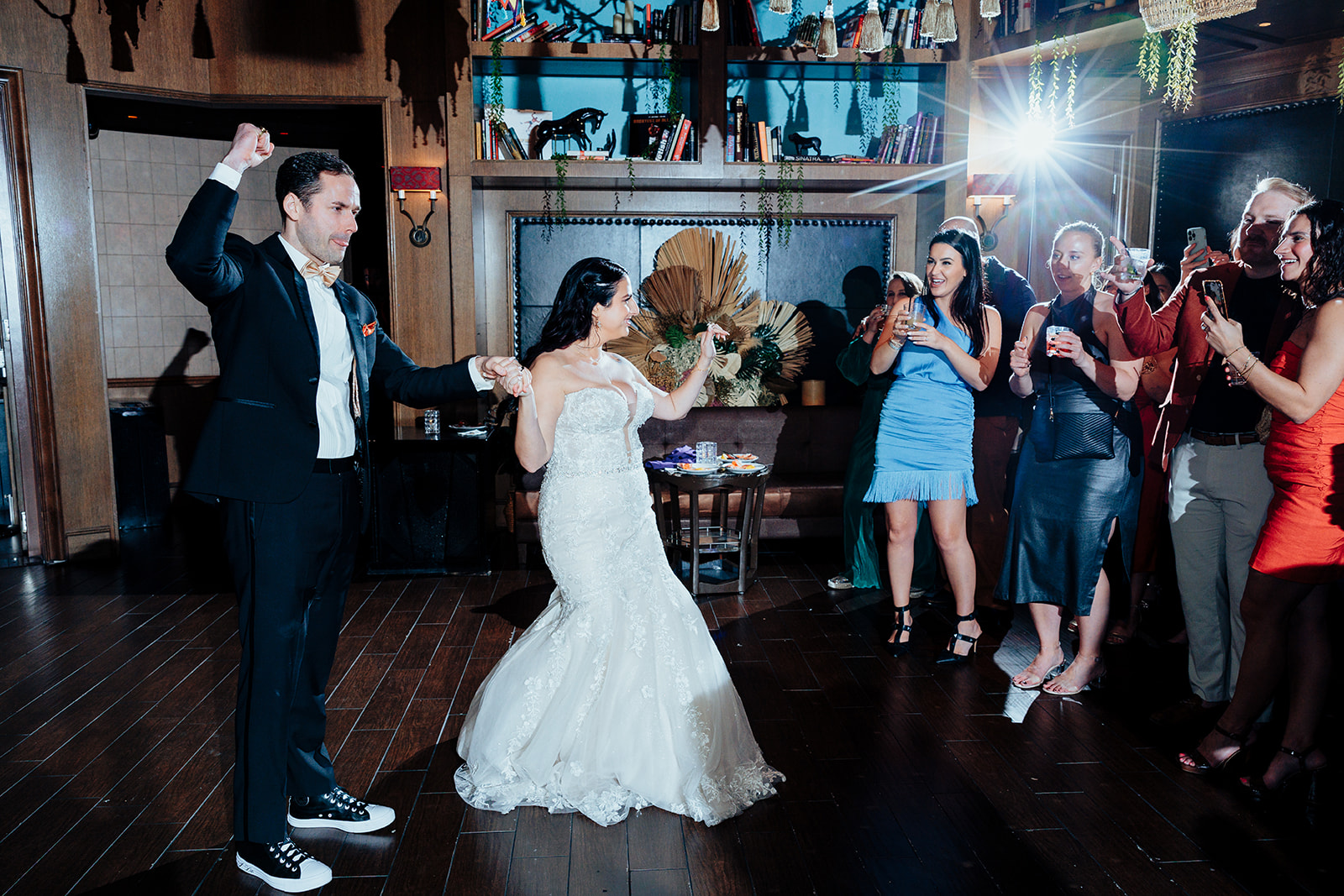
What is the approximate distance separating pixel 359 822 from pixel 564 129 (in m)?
4.85

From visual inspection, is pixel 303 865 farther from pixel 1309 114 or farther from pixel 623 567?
pixel 1309 114

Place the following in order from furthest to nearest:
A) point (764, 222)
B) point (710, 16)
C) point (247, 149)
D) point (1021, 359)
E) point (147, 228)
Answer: point (147, 228)
point (764, 222)
point (710, 16)
point (1021, 359)
point (247, 149)

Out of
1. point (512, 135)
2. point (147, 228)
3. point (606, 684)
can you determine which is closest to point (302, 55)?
point (512, 135)

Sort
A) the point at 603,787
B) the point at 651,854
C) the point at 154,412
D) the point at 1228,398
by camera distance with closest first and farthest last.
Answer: the point at 651,854
the point at 603,787
the point at 1228,398
the point at 154,412

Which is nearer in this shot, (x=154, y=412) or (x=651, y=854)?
(x=651, y=854)

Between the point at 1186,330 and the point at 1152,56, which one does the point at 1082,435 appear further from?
the point at 1152,56

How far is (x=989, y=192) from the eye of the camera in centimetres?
646

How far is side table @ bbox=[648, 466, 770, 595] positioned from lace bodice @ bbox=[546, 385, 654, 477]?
1.97 m

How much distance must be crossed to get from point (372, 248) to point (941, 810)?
6.60 meters

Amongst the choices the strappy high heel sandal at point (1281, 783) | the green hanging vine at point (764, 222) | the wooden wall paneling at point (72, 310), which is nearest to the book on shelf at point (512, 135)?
the green hanging vine at point (764, 222)

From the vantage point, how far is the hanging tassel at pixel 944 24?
19.2 ft

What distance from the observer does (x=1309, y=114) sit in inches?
203

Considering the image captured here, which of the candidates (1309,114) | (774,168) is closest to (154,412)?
(774,168)

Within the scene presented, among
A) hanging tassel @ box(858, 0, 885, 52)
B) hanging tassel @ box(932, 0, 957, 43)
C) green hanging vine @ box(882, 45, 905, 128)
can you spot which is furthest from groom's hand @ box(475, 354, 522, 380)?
green hanging vine @ box(882, 45, 905, 128)
